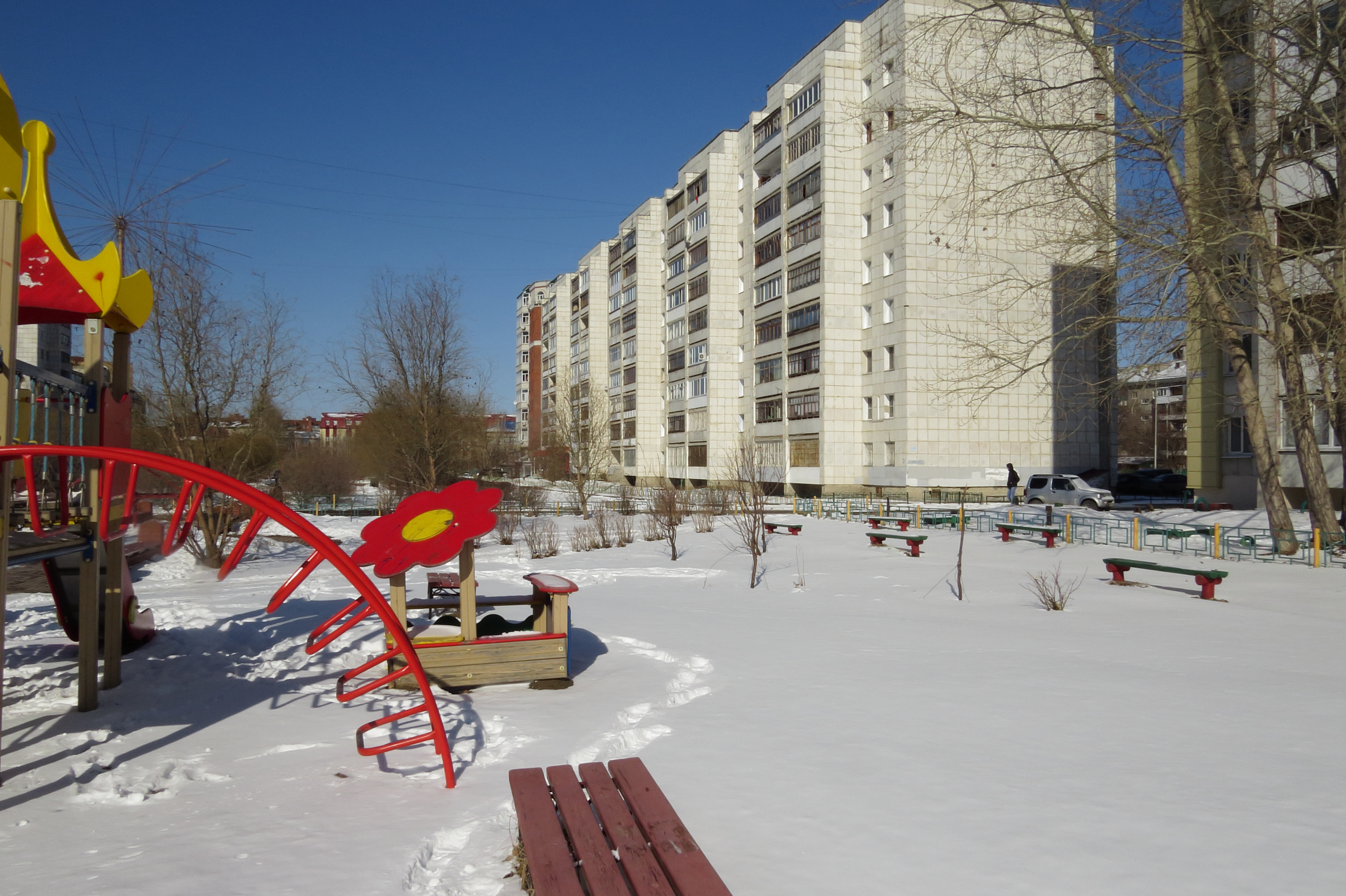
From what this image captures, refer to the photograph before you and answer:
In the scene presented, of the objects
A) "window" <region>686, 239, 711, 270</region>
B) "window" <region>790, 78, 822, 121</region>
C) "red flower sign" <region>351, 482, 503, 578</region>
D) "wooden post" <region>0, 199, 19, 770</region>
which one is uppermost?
"window" <region>790, 78, 822, 121</region>

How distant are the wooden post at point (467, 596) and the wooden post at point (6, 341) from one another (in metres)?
3.04

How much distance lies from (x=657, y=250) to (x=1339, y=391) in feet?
181

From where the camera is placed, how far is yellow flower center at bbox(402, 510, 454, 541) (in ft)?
23.1

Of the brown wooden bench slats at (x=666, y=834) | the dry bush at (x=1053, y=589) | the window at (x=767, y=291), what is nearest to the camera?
→ the brown wooden bench slats at (x=666, y=834)

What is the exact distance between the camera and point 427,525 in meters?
7.25

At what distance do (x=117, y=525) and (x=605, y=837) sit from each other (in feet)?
16.9

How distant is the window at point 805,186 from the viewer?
43.3 m

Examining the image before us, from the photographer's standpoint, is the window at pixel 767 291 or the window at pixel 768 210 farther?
the window at pixel 767 291

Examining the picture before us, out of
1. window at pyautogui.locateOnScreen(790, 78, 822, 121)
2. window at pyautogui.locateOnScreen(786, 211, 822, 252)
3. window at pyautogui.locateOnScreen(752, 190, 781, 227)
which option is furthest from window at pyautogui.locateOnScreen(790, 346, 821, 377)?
window at pyautogui.locateOnScreen(790, 78, 822, 121)

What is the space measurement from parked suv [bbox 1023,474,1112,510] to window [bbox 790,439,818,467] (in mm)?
11639

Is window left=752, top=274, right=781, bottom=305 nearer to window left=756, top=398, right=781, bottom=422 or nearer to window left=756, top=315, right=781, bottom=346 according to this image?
window left=756, top=315, right=781, bottom=346

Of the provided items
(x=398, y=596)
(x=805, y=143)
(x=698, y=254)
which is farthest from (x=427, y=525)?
(x=698, y=254)

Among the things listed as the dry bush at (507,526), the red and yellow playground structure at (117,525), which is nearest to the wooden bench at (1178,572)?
the red and yellow playground structure at (117,525)

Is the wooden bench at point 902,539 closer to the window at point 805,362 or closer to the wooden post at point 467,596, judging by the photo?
the wooden post at point 467,596
